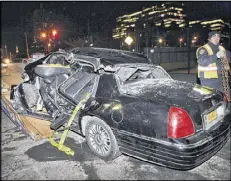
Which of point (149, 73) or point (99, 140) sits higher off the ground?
point (149, 73)

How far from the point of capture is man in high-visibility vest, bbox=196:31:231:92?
4.82 metres

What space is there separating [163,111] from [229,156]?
1732 mm

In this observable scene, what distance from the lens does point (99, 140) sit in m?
3.67

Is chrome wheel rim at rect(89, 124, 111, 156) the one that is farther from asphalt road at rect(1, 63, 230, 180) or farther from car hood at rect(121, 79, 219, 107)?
car hood at rect(121, 79, 219, 107)

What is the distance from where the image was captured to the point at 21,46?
212 feet

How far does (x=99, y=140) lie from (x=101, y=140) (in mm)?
52

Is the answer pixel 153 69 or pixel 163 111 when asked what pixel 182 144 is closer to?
pixel 163 111

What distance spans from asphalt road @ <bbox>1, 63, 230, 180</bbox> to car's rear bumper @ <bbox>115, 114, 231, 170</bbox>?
34 cm

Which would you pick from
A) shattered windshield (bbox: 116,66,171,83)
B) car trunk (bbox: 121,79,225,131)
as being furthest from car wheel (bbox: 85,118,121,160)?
shattered windshield (bbox: 116,66,171,83)

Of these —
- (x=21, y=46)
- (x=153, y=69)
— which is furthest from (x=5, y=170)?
(x=21, y=46)

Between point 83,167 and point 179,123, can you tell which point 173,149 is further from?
point 83,167

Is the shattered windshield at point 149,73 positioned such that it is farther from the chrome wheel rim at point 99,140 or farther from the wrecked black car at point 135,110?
the chrome wheel rim at point 99,140

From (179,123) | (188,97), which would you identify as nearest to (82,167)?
(179,123)

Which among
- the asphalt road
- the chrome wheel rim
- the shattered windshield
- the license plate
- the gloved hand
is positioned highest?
the gloved hand
